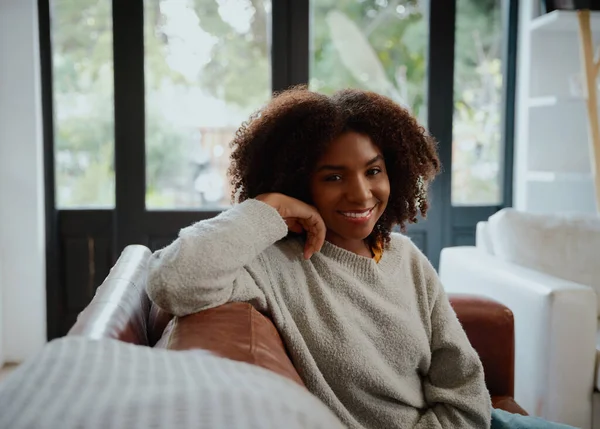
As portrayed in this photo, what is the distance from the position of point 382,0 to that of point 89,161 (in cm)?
175

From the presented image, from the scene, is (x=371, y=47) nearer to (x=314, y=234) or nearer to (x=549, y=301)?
(x=549, y=301)

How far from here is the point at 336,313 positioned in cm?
118

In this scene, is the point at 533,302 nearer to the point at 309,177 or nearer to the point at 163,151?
the point at 309,177

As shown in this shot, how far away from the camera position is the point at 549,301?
199 cm

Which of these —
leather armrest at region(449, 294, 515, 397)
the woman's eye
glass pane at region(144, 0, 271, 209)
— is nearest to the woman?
the woman's eye

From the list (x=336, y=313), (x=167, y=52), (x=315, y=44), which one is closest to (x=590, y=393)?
(x=336, y=313)

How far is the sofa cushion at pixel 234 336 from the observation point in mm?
936

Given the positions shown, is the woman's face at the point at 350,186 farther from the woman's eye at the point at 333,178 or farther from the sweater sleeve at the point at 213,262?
the sweater sleeve at the point at 213,262

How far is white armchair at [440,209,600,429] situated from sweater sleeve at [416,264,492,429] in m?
0.81

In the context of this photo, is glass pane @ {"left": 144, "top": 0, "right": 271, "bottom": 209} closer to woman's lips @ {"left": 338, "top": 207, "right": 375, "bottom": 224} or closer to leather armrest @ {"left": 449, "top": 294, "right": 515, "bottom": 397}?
leather armrest @ {"left": 449, "top": 294, "right": 515, "bottom": 397}

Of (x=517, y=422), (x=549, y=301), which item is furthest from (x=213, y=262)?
(x=549, y=301)

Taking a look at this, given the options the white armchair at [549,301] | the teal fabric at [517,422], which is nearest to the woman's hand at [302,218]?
the teal fabric at [517,422]

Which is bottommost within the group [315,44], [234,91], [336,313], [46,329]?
[46,329]

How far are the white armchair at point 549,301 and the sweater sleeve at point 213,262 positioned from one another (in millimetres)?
1210
